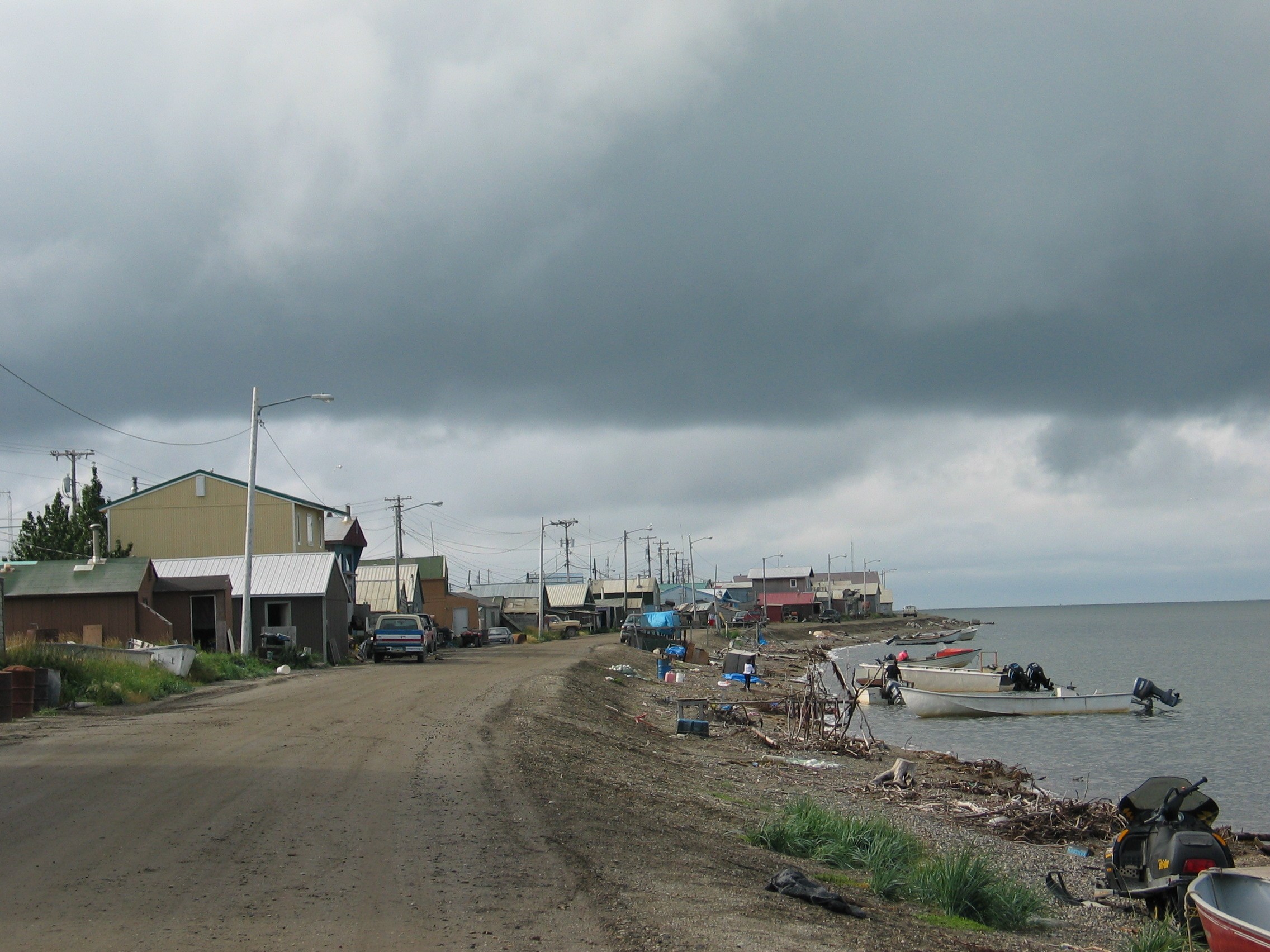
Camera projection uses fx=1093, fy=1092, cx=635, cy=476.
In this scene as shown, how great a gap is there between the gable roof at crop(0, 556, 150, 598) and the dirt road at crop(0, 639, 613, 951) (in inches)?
745

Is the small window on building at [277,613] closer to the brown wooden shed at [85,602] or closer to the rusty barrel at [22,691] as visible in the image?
the brown wooden shed at [85,602]

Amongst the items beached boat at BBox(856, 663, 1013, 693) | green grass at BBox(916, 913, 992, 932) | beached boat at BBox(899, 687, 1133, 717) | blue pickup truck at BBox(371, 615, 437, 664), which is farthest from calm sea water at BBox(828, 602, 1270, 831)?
blue pickup truck at BBox(371, 615, 437, 664)

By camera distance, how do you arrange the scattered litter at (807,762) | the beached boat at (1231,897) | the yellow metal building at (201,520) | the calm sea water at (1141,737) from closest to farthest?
the beached boat at (1231,897) < the scattered litter at (807,762) < the calm sea water at (1141,737) < the yellow metal building at (201,520)

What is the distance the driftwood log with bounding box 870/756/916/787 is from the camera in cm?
2122

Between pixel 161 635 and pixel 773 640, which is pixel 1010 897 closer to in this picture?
pixel 161 635

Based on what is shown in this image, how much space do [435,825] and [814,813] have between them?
5.22m

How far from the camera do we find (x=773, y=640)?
4466 inches

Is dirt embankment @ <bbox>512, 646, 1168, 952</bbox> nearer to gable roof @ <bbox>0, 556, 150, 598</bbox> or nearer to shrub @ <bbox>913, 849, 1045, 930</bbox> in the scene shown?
shrub @ <bbox>913, 849, 1045, 930</bbox>

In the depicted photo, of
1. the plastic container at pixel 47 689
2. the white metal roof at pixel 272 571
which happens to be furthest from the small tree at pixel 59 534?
the plastic container at pixel 47 689

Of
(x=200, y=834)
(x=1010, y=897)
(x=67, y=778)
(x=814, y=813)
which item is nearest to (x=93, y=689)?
(x=67, y=778)

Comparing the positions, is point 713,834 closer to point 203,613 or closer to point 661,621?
point 203,613

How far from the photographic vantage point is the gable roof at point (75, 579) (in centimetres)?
3606

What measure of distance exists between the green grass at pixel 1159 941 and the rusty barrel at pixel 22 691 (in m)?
18.4

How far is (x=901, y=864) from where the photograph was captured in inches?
489
